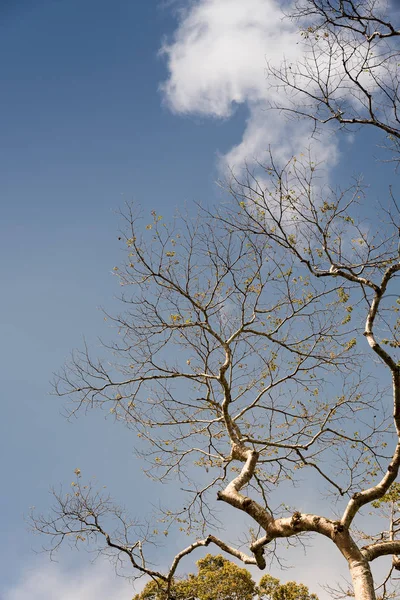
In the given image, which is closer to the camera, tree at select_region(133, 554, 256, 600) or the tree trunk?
the tree trunk

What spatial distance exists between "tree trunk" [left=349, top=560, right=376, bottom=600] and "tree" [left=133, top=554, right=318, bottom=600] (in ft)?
39.8

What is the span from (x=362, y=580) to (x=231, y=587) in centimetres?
1287

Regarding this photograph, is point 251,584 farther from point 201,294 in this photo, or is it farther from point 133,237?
point 133,237

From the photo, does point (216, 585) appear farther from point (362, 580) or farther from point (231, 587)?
point (362, 580)

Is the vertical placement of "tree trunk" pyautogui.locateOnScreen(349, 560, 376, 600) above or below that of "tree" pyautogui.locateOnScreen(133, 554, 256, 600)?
below

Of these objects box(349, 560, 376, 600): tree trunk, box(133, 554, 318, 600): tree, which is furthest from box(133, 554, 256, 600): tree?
box(349, 560, 376, 600): tree trunk

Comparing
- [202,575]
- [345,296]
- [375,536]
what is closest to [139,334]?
[345,296]

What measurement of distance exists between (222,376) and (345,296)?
2219 mm

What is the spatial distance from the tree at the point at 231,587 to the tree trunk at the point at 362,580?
1214 cm

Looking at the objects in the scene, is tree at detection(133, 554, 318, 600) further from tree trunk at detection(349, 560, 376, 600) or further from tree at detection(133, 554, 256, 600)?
tree trunk at detection(349, 560, 376, 600)

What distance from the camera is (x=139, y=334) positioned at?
26.4 ft

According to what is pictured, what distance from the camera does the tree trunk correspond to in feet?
16.6

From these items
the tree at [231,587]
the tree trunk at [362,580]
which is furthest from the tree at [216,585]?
the tree trunk at [362,580]

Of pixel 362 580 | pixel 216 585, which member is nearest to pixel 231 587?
pixel 216 585
